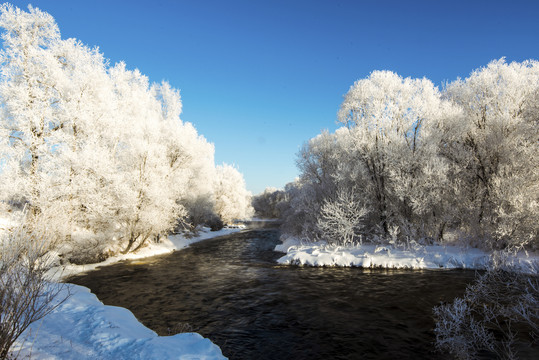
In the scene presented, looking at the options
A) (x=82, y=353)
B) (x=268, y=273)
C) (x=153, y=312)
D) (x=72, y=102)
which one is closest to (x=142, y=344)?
(x=82, y=353)

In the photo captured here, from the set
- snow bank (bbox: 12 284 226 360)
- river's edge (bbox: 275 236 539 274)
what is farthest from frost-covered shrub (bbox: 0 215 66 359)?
river's edge (bbox: 275 236 539 274)

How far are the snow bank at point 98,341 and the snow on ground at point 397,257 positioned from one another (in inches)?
585

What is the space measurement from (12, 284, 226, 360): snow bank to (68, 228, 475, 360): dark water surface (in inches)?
56.6

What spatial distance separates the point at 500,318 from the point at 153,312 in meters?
13.3

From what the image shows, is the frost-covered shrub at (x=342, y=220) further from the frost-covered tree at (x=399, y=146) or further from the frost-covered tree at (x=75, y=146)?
the frost-covered tree at (x=75, y=146)

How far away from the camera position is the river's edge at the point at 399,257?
Result: 59.1 ft

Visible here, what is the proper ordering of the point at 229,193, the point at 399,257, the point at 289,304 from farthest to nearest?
1. the point at 229,193
2. the point at 399,257
3. the point at 289,304

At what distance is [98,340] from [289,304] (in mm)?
7758

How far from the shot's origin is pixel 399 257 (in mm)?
19844

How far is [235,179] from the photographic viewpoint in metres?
63.7

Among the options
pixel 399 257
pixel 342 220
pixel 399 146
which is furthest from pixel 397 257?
pixel 399 146

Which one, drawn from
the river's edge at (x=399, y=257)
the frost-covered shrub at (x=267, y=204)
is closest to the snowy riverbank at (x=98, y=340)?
the river's edge at (x=399, y=257)

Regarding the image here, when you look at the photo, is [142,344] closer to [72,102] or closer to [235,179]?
[72,102]

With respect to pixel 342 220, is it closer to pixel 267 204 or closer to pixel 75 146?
pixel 75 146
